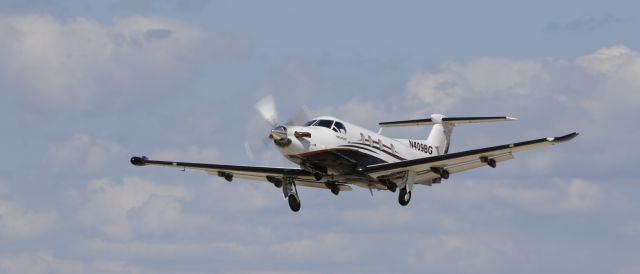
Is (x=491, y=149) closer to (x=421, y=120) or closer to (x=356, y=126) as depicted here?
(x=356, y=126)

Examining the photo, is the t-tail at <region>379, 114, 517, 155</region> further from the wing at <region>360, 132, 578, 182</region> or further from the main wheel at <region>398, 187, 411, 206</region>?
the main wheel at <region>398, 187, 411, 206</region>

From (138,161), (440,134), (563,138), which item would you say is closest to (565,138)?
(563,138)

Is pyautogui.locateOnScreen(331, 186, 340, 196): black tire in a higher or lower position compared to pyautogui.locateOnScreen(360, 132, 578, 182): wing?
higher

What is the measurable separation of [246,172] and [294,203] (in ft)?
10.0

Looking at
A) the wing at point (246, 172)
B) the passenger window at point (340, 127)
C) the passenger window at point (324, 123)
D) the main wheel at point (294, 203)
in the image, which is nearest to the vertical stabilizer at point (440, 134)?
the wing at point (246, 172)

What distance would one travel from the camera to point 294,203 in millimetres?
55281

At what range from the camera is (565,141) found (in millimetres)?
47500

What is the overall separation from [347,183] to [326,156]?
440cm

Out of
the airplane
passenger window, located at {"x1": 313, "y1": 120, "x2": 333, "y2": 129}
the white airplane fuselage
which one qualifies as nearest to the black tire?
the airplane

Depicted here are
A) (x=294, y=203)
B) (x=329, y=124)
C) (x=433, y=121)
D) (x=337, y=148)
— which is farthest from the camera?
(x=433, y=121)

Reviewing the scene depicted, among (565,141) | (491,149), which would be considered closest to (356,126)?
(491,149)

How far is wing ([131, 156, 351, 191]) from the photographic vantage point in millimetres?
55344

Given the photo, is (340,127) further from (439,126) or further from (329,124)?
(439,126)

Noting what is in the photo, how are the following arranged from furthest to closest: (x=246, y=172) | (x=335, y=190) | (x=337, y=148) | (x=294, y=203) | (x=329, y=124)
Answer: (x=246, y=172) < (x=335, y=190) < (x=294, y=203) < (x=329, y=124) < (x=337, y=148)
